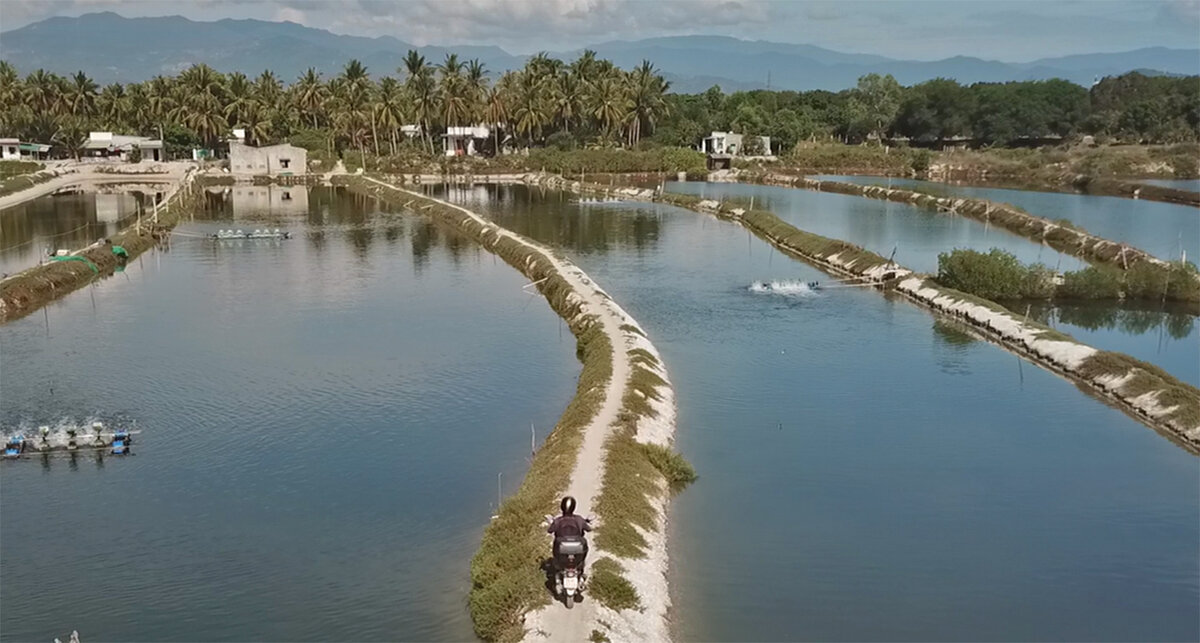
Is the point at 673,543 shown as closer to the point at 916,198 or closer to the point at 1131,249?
the point at 1131,249

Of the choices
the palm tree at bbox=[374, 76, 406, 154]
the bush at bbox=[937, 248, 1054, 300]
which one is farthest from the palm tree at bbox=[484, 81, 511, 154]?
the bush at bbox=[937, 248, 1054, 300]

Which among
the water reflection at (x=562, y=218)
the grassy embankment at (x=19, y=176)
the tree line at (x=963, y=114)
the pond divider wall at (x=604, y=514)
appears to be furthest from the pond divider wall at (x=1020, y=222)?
the grassy embankment at (x=19, y=176)

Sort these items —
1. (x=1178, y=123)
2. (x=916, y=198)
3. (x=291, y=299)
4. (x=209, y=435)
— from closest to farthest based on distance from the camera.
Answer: (x=209, y=435), (x=291, y=299), (x=916, y=198), (x=1178, y=123)

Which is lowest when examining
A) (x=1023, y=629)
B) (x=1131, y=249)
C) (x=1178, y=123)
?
(x=1023, y=629)

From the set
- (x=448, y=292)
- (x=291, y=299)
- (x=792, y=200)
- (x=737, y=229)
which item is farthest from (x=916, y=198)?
(x=291, y=299)

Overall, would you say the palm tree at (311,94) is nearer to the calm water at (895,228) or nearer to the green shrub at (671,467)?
the calm water at (895,228)
